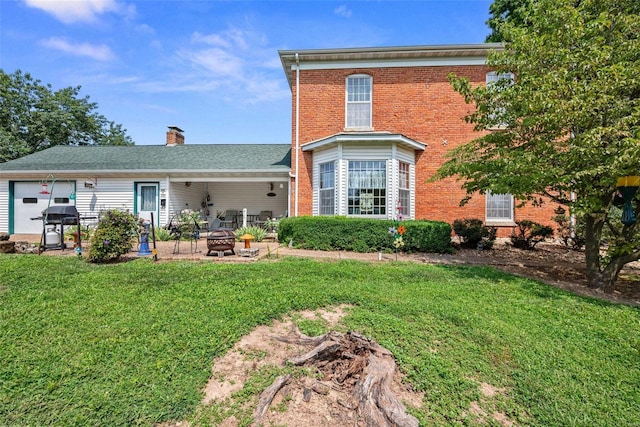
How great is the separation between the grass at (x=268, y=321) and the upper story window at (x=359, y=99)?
771cm

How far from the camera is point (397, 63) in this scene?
38.1 ft

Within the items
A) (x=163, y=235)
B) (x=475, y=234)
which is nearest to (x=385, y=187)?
(x=475, y=234)

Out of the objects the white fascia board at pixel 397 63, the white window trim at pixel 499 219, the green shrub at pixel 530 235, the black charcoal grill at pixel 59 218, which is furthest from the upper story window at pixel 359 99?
the black charcoal grill at pixel 59 218

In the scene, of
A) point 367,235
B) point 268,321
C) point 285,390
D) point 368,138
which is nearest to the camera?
point 285,390

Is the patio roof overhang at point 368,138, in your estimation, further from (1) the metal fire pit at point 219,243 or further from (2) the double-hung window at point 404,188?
(1) the metal fire pit at point 219,243

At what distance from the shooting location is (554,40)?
5.80m

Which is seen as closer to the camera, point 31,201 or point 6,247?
point 6,247

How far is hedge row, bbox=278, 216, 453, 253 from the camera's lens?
8.85 meters

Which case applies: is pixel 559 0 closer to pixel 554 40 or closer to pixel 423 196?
pixel 554 40

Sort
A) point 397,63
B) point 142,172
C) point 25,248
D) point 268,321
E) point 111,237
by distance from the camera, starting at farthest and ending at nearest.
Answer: point 142,172
point 397,63
point 25,248
point 111,237
point 268,321

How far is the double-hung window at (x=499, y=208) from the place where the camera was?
11758 millimetres

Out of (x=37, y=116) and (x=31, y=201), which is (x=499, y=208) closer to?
(x=31, y=201)

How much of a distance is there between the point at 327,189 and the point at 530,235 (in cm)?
705

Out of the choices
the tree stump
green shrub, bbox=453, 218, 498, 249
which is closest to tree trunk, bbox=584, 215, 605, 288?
green shrub, bbox=453, 218, 498, 249
